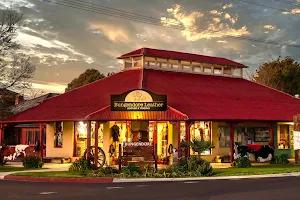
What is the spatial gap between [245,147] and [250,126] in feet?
14.5

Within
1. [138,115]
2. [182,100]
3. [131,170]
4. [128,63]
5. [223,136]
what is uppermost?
[128,63]

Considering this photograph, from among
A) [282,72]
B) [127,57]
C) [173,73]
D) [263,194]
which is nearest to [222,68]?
[173,73]

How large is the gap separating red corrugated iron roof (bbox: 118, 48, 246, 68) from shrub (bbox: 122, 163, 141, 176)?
12.7 meters

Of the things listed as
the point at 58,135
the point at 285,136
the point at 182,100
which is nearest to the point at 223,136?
the point at 182,100

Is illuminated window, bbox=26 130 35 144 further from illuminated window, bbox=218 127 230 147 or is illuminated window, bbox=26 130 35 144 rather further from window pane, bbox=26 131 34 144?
illuminated window, bbox=218 127 230 147

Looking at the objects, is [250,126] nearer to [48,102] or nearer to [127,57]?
[127,57]

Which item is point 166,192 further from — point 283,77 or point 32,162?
point 283,77

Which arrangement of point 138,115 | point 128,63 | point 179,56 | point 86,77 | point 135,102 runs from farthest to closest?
point 86,77 < point 179,56 < point 128,63 < point 138,115 < point 135,102

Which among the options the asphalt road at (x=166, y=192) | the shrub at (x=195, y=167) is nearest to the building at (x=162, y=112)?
the shrub at (x=195, y=167)

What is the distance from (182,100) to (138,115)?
4.47 m

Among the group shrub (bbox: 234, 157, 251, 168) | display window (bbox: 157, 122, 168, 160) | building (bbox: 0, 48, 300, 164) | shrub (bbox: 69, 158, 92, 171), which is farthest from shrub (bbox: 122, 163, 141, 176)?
shrub (bbox: 234, 157, 251, 168)

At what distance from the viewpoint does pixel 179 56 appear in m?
34.1

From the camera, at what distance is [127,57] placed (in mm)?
32812

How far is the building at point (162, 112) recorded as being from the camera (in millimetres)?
23688
